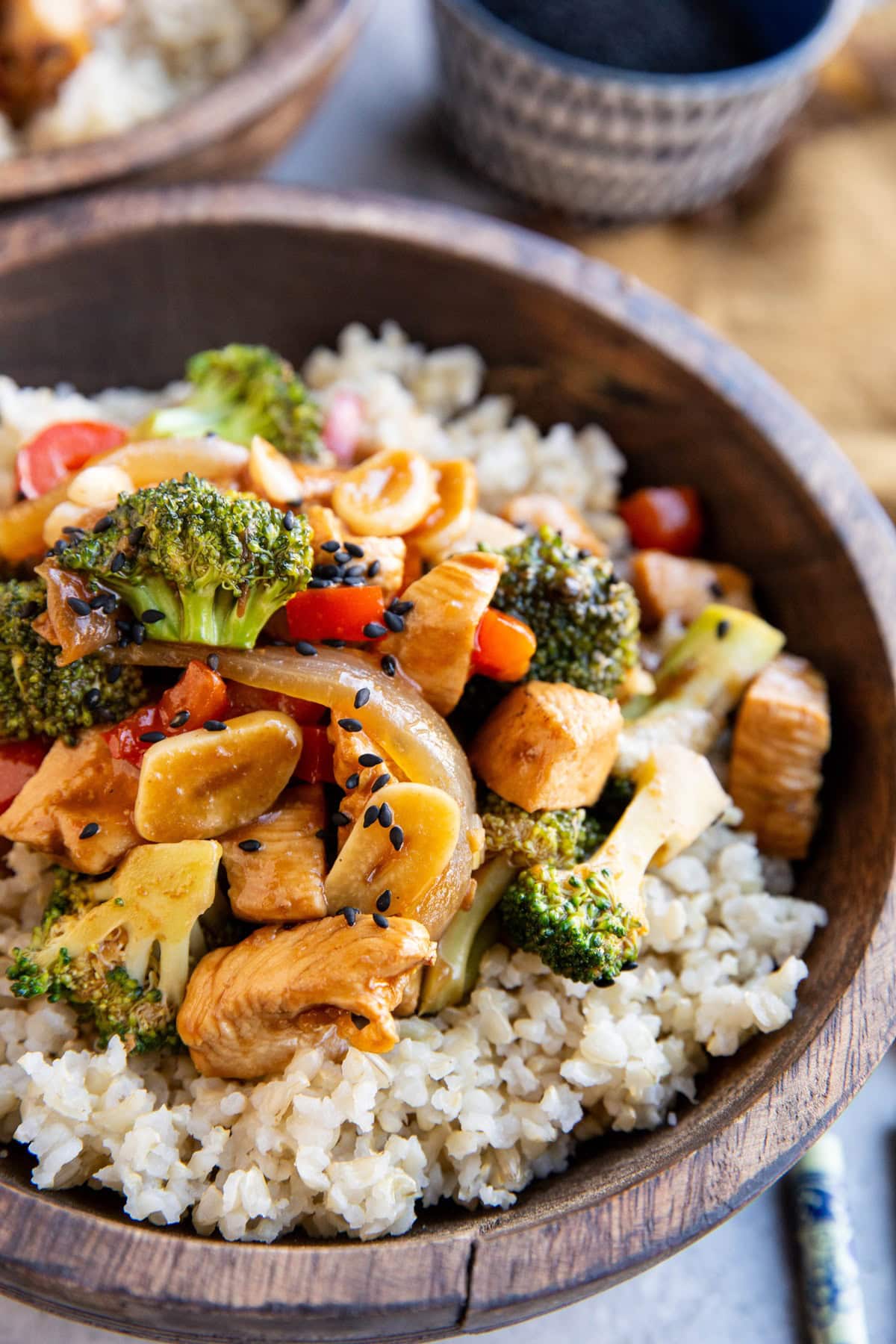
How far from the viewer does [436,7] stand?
454 cm

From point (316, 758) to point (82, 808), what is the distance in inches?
20.7

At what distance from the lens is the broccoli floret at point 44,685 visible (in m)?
2.56

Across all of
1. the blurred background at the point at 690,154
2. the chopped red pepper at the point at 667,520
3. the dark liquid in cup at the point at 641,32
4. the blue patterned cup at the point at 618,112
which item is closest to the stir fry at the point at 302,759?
the chopped red pepper at the point at 667,520

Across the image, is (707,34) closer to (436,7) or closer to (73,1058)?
(436,7)

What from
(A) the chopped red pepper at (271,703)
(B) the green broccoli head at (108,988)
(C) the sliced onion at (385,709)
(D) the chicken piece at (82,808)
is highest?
(C) the sliced onion at (385,709)

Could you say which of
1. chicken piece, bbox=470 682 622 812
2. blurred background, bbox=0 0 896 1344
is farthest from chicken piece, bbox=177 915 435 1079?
blurred background, bbox=0 0 896 1344

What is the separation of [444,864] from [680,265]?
339cm

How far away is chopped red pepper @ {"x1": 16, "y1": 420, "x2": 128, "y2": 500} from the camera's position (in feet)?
10.2

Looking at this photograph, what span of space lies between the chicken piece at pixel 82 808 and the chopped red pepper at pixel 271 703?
275mm

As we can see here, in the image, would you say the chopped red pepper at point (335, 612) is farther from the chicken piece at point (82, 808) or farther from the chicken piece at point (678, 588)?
the chicken piece at point (678, 588)

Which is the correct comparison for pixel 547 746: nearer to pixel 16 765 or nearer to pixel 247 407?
pixel 16 765

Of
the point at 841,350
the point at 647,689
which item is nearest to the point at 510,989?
the point at 647,689

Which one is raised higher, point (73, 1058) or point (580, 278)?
point (580, 278)

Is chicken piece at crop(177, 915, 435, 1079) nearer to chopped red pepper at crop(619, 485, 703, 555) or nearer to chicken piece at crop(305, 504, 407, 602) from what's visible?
chicken piece at crop(305, 504, 407, 602)
